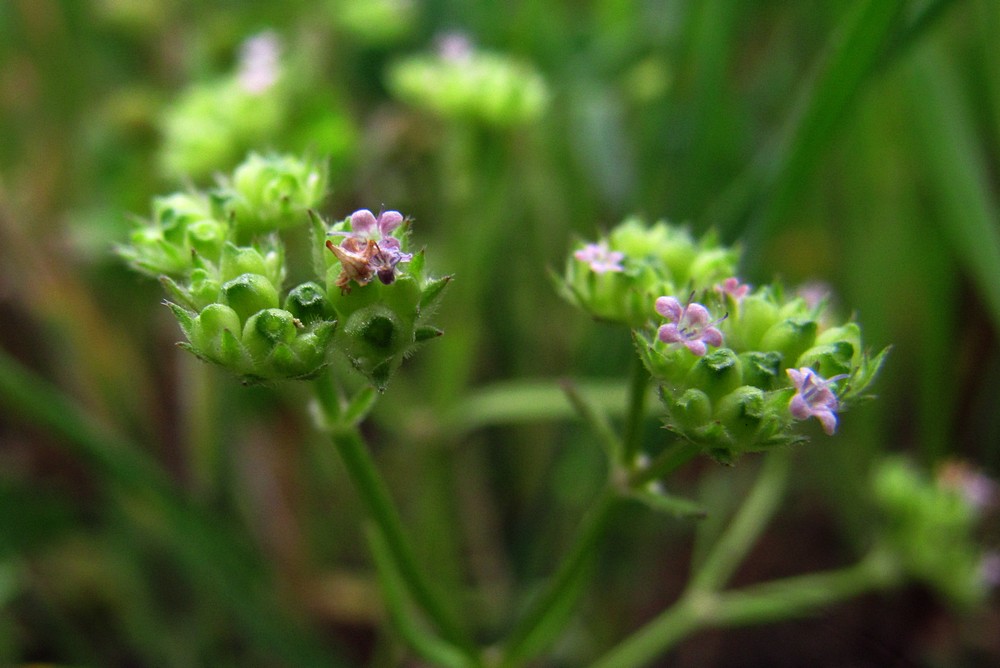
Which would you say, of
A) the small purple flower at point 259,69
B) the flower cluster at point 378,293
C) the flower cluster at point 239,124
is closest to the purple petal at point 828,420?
the flower cluster at point 378,293

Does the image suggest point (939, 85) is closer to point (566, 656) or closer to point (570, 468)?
point (570, 468)

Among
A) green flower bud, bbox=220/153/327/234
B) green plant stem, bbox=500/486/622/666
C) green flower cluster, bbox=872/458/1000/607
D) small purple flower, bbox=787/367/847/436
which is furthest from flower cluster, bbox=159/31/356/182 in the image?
green flower cluster, bbox=872/458/1000/607

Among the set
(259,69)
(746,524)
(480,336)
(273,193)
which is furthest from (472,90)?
(746,524)

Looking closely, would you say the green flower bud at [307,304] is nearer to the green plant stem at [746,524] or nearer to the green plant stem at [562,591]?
the green plant stem at [562,591]

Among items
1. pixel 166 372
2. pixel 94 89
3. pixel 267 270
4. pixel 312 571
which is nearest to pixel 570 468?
pixel 312 571

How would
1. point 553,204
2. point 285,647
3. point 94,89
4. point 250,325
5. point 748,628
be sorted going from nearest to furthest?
point 250,325 < point 285,647 < point 748,628 < point 553,204 < point 94,89

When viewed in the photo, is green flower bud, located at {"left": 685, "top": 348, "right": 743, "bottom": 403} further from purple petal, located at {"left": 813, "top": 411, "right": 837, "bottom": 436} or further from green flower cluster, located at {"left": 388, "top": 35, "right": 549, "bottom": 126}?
green flower cluster, located at {"left": 388, "top": 35, "right": 549, "bottom": 126}
